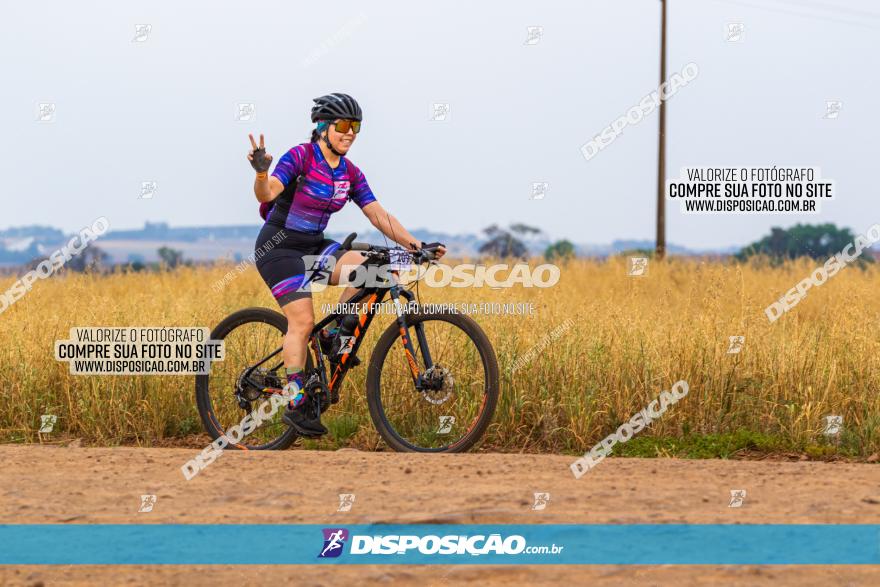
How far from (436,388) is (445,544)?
223 cm

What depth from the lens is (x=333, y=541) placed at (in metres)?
5.66

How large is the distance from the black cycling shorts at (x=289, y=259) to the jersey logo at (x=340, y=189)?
36 cm

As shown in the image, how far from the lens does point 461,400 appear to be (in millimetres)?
8742

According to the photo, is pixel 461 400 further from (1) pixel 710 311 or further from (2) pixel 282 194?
(1) pixel 710 311

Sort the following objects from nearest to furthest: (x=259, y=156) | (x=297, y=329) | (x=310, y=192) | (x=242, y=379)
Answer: (x=259, y=156)
(x=310, y=192)
(x=297, y=329)
(x=242, y=379)

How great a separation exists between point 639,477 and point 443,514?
177 centimetres

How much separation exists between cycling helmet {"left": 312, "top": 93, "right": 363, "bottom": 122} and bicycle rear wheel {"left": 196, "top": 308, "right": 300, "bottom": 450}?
1.65m

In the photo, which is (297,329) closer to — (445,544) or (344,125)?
(344,125)

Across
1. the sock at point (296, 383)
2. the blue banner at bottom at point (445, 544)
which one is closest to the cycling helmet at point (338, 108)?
the sock at point (296, 383)

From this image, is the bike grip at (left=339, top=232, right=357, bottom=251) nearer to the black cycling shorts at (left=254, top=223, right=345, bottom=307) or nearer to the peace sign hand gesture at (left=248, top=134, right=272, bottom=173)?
the black cycling shorts at (left=254, top=223, right=345, bottom=307)

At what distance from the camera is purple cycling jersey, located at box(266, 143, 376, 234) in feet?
26.1

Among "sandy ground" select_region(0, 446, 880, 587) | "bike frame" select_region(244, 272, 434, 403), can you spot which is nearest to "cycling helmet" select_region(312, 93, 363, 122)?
"bike frame" select_region(244, 272, 434, 403)

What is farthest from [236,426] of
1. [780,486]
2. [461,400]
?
[780,486]

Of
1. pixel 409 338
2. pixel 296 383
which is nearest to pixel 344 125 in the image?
pixel 409 338
